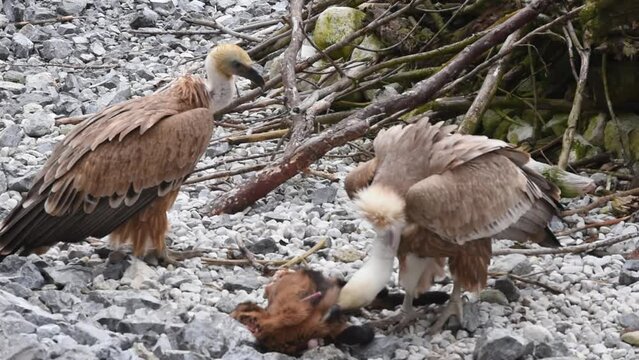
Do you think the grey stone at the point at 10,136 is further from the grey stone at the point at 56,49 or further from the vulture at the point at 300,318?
the vulture at the point at 300,318

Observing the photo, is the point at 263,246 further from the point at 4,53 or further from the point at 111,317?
the point at 4,53

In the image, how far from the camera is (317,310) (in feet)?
16.4

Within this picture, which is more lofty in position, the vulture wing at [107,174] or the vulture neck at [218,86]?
the vulture neck at [218,86]

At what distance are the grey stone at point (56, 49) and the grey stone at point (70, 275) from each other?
17.4 feet

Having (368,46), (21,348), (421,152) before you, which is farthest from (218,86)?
(368,46)

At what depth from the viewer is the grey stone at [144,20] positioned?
11891 millimetres

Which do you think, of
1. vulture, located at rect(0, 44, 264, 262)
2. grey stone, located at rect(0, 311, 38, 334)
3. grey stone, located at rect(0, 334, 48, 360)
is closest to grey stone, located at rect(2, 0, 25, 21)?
vulture, located at rect(0, 44, 264, 262)

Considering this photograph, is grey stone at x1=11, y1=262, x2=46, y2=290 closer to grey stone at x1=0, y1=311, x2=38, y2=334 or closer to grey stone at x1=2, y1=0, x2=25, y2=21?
grey stone at x1=0, y1=311, x2=38, y2=334

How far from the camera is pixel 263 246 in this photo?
6.40 metres

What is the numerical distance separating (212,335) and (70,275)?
1163mm

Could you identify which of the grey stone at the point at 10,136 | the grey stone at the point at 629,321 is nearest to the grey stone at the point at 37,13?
the grey stone at the point at 10,136

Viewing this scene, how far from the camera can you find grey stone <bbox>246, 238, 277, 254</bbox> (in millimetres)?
6379

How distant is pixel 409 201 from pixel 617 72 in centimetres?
344

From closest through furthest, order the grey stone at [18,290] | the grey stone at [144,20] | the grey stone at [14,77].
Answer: the grey stone at [18,290], the grey stone at [14,77], the grey stone at [144,20]
